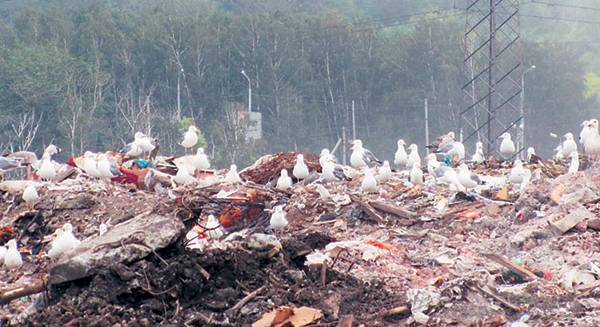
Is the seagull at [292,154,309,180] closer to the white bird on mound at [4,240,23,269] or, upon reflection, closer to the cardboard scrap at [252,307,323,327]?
the white bird on mound at [4,240,23,269]

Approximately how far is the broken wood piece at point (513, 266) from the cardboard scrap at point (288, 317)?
2025 millimetres

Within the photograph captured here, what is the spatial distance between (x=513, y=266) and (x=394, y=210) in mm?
3133

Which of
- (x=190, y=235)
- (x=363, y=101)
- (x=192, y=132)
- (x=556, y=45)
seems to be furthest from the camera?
(x=556, y=45)

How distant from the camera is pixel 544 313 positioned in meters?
7.89

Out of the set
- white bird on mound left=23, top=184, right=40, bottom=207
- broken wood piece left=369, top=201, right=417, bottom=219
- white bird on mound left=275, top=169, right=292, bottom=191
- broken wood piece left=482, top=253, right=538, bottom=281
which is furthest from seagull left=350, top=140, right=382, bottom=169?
broken wood piece left=482, top=253, right=538, bottom=281

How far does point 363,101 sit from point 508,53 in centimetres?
819

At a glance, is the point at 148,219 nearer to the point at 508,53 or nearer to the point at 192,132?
the point at 192,132

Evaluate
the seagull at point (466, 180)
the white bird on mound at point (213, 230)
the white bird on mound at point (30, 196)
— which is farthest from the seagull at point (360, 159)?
the white bird on mound at point (30, 196)

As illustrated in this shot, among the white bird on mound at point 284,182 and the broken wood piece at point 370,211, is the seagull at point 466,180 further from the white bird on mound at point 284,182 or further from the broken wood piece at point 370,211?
the white bird on mound at point 284,182

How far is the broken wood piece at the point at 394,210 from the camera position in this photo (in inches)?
474

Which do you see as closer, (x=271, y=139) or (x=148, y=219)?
(x=148, y=219)

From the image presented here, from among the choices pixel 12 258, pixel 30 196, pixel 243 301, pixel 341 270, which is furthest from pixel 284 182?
pixel 243 301

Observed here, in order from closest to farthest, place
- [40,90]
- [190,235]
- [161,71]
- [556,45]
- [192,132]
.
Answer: [190,235]
[192,132]
[40,90]
[161,71]
[556,45]

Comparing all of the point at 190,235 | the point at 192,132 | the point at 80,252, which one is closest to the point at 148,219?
the point at 80,252
